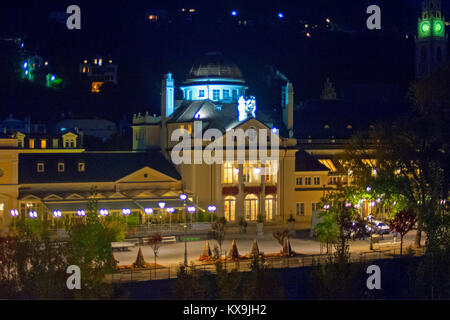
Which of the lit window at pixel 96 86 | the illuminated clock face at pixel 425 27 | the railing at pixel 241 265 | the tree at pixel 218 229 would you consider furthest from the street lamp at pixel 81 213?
the illuminated clock face at pixel 425 27

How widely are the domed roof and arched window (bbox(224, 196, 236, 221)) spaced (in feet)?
52.9

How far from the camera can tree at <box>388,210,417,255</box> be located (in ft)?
207

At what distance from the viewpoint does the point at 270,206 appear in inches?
3068

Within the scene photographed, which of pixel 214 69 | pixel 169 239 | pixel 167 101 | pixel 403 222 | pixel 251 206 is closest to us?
pixel 403 222

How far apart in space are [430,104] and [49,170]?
3151 cm

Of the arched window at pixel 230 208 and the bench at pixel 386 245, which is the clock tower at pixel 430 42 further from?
the bench at pixel 386 245

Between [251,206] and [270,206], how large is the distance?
1935 mm

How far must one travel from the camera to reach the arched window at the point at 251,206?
252 ft

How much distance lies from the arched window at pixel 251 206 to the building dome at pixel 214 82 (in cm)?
1376

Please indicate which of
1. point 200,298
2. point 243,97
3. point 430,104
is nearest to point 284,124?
point 243,97

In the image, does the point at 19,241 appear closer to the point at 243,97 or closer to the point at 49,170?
the point at 49,170

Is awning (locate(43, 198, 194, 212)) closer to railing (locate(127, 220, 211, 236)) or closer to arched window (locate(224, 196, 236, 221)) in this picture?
railing (locate(127, 220, 211, 236))

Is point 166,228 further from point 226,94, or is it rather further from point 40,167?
point 226,94

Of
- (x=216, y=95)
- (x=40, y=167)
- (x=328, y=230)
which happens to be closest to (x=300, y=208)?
(x=216, y=95)
